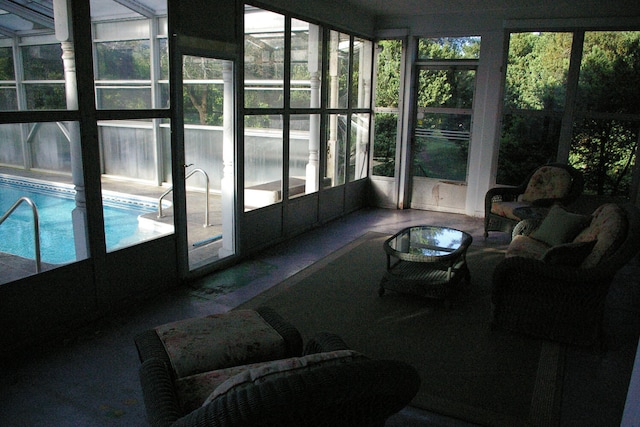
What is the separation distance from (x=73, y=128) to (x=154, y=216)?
1145 millimetres

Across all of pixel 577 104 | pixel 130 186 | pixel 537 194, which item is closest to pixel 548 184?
pixel 537 194

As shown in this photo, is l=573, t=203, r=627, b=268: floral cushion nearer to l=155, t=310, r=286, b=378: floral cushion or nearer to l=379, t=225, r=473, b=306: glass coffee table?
l=379, t=225, r=473, b=306: glass coffee table

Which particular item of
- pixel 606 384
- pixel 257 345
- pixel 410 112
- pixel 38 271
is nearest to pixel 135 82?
pixel 38 271

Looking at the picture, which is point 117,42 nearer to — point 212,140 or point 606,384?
point 212,140

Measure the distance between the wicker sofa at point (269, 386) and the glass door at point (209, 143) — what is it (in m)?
2.41

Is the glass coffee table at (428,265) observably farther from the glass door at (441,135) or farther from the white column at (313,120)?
the glass door at (441,135)

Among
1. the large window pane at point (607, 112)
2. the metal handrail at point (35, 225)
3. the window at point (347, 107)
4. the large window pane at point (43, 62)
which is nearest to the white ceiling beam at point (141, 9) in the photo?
the large window pane at point (43, 62)

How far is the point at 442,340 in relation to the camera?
138 inches

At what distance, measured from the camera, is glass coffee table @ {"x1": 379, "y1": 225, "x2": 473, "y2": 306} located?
399 cm

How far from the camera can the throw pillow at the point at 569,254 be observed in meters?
3.48

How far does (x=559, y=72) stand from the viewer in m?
6.61

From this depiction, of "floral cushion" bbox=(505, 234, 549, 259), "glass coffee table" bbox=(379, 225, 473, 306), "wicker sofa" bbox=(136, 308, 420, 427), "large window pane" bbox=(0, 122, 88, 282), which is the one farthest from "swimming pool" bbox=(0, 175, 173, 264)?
"floral cushion" bbox=(505, 234, 549, 259)

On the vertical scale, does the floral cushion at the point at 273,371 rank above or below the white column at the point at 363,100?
below

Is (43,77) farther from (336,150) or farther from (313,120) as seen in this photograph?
(336,150)
